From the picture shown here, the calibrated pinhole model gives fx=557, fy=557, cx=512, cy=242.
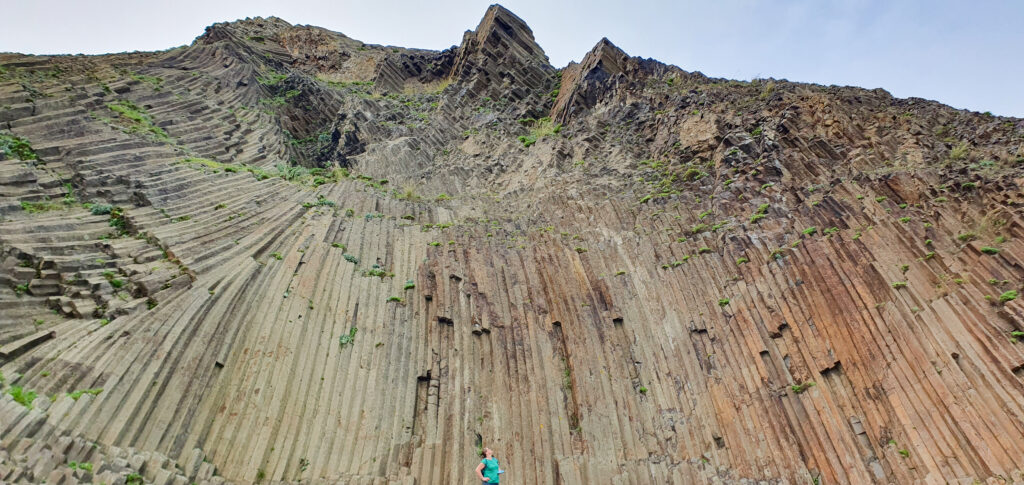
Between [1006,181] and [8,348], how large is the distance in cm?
1959

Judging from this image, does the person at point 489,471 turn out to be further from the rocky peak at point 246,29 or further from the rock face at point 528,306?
the rocky peak at point 246,29

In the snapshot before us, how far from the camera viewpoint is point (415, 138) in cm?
2730

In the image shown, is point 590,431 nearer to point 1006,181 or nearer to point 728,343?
point 728,343

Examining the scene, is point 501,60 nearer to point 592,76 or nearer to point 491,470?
point 592,76

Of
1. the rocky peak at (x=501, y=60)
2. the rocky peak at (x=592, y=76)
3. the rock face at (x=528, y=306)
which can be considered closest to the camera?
the rock face at (x=528, y=306)

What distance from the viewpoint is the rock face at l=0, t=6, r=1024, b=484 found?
9789 mm

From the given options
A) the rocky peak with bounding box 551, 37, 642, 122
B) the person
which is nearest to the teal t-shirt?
the person

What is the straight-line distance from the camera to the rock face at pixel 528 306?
32.1 feet

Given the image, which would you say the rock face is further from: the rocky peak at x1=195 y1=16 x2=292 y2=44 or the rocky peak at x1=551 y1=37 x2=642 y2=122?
the rocky peak at x1=195 y1=16 x2=292 y2=44

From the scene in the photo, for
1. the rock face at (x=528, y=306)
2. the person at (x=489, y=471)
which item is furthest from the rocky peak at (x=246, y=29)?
the person at (x=489, y=471)

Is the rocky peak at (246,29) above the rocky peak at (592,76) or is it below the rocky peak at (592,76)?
above

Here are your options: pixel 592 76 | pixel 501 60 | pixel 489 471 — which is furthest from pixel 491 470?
pixel 501 60

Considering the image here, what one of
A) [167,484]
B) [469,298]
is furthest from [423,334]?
[167,484]

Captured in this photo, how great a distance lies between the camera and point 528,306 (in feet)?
48.9
